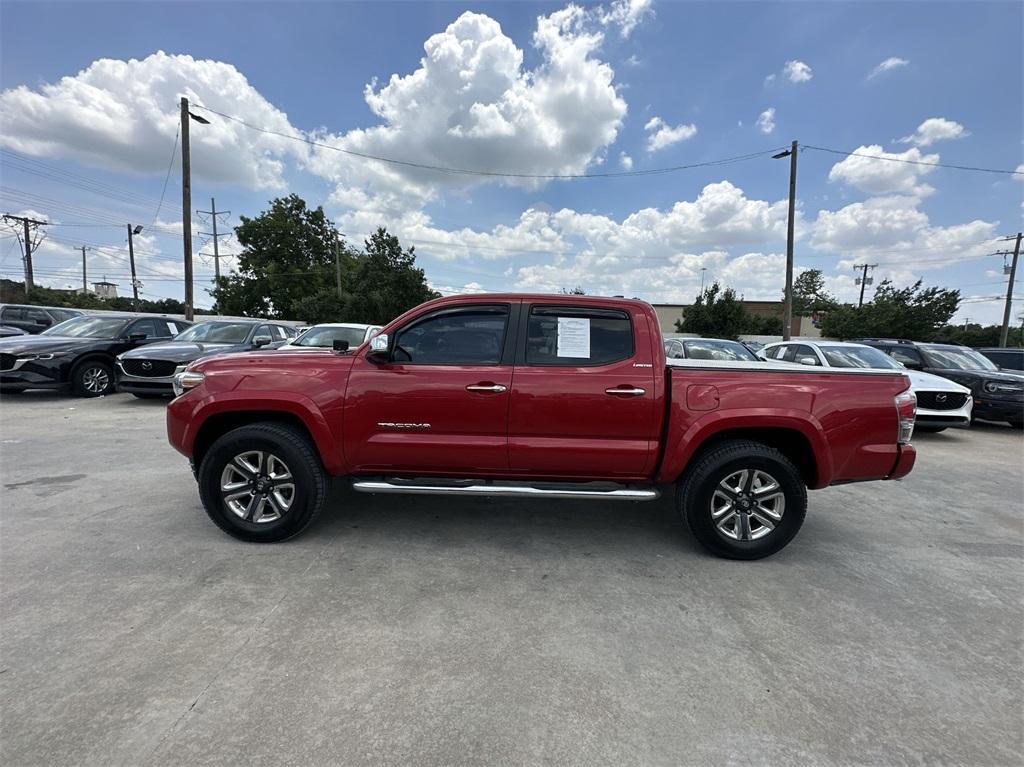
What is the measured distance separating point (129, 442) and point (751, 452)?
23.7 ft

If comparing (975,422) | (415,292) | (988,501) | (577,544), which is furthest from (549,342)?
(415,292)

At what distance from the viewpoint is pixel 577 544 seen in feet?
11.9

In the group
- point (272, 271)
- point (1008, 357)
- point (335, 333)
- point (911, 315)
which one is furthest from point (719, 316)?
point (272, 271)

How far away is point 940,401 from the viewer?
7809mm

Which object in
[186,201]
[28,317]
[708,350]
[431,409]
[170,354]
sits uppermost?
[186,201]

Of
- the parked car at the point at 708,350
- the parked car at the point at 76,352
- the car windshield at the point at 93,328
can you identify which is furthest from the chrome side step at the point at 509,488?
the car windshield at the point at 93,328

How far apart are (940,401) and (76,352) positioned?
15191 millimetres

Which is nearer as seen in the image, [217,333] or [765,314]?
[217,333]

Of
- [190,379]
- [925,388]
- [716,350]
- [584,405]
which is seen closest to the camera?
[584,405]

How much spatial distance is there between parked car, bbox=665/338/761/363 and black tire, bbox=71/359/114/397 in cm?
1113

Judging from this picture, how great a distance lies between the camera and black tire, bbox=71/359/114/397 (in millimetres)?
9000

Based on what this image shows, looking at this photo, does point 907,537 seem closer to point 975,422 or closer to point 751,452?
point 751,452

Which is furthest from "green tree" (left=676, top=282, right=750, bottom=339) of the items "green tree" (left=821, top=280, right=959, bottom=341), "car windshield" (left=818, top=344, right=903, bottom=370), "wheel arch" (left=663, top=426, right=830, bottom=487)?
"wheel arch" (left=663, top=426, right=830, bottom=487)

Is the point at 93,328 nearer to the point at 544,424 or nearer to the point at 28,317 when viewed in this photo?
the point at 28,317
